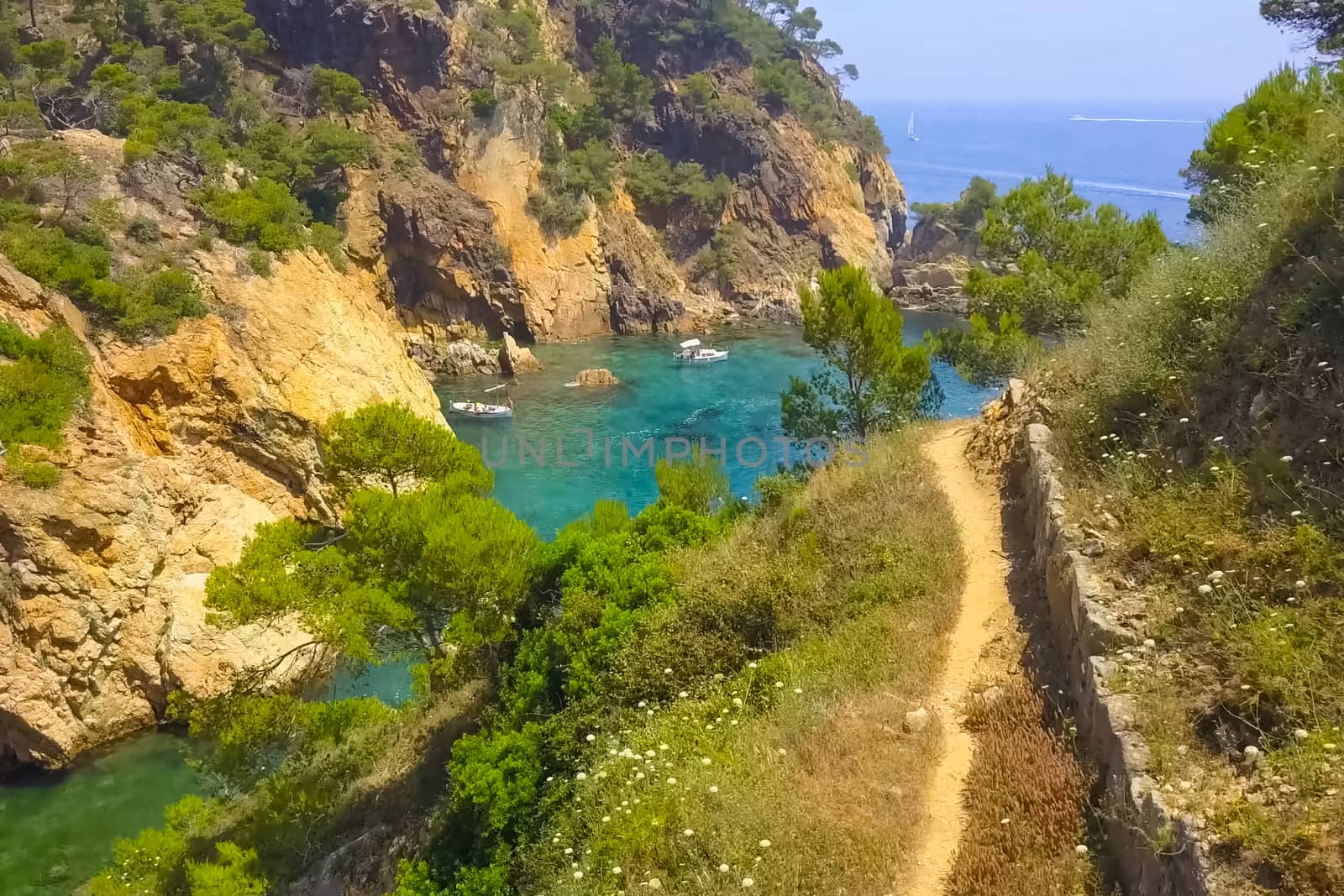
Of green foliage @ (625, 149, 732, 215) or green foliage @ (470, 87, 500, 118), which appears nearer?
green foliage @ (470, 87, 500, 118)

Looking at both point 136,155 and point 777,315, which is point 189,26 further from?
Answer: point 777,315

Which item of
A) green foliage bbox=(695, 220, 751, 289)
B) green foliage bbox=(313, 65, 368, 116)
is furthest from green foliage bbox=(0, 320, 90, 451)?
green foliage bbox=(695, 220, 751, 289)

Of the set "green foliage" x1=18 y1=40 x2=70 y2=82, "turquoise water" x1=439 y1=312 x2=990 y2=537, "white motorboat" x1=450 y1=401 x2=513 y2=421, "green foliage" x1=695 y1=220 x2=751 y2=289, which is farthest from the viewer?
"green foliage" x1=695 y1=220 x2=751 y2=289

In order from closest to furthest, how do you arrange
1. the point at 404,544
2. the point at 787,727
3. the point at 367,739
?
1. the point at 787,727
2. the point at 404,544
3. the point at 367,739

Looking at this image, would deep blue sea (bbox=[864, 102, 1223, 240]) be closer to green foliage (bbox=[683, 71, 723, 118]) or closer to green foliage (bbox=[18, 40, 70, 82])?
green foliage (bbox=[683, 71, 723, 118])

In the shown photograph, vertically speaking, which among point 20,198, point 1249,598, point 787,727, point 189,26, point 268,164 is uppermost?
point 189,26

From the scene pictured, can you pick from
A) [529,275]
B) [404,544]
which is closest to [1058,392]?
[404,544]
